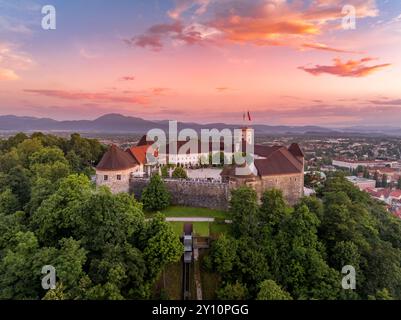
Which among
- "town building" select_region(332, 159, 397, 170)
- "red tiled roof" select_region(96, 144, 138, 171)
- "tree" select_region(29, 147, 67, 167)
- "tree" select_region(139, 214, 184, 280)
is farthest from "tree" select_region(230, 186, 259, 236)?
"town building" select_region(332, 159, 397, 170)

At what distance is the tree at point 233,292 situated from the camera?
18922 millimetres

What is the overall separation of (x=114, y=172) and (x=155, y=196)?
4.75 metres

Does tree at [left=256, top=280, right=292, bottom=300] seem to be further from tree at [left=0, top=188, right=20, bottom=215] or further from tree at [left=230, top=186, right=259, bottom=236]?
tree at [left=0, top=188, right=20, bottom=215]

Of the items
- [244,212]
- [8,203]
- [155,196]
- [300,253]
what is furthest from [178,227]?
[8,203]

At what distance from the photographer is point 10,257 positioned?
58.5ft

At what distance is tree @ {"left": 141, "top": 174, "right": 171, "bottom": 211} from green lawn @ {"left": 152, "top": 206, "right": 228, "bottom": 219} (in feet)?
2.20

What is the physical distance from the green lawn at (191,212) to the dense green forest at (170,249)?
395cm

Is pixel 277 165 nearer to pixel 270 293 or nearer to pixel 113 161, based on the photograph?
pixel 113 161

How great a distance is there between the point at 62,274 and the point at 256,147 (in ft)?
99.8

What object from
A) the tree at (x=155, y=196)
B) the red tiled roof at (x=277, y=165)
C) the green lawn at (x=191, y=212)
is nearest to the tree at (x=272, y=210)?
the green lawn at (x=191, y=212)

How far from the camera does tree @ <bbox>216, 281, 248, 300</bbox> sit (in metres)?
18.9

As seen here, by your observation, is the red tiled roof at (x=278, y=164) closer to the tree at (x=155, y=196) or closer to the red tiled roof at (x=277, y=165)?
the red tiled roof at (x=277, y=165)
